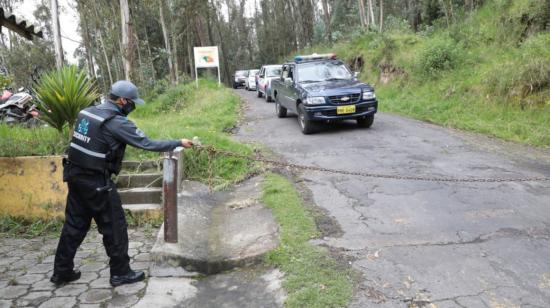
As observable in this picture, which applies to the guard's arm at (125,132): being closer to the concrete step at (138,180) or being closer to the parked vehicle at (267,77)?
the concrete step at (138,180)

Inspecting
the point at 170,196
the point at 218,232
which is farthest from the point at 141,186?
the point at 170,196

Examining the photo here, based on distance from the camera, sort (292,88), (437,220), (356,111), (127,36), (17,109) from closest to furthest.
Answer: (437,220)
(356,111)
(17,109)
(292,88)
(127,36)

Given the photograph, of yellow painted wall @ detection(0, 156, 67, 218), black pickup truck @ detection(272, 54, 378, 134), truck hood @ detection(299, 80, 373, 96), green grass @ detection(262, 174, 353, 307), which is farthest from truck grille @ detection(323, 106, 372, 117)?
yellow painted wall @ detection(0, 156, 67, 218)

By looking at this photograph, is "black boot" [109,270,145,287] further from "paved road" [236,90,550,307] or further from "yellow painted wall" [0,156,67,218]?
"yellow painted wall" [0,156,67,218]

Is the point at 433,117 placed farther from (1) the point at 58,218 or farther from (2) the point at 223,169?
(1) the point at 58,218

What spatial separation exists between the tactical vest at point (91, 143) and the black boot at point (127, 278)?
1.05m

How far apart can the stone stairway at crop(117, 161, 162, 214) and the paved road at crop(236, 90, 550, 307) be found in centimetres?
226

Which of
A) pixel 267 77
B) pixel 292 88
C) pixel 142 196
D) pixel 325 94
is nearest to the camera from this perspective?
pixel 142 196

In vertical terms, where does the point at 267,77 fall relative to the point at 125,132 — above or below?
above

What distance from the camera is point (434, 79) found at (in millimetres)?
15281

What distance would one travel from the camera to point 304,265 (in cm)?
449

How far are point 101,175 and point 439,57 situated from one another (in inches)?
519

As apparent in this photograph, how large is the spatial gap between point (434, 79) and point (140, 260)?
12.5 metres

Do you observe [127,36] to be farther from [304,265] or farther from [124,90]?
[304,265]
